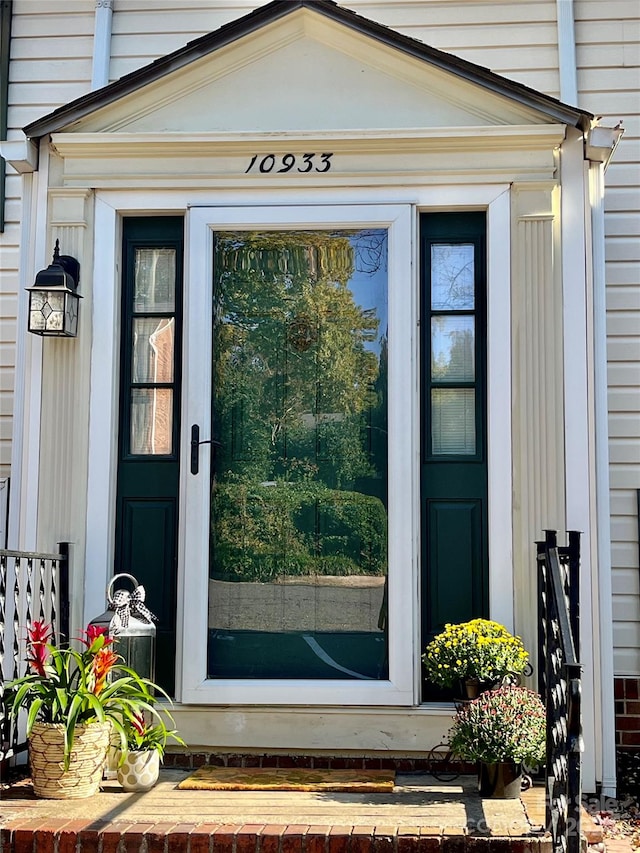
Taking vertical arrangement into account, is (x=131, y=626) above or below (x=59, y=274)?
below

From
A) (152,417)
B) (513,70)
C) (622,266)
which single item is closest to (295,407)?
(152,417)

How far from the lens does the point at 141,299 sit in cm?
520

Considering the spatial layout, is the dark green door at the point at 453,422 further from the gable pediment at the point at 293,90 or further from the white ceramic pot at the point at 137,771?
the white ceramic pot at the point at 137,771

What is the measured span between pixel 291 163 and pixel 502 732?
282cm

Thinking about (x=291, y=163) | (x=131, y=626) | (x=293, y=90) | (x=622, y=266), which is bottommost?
(x=131, y=626)

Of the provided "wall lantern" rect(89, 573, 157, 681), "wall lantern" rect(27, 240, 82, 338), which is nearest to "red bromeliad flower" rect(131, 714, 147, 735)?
"wall lantern" rect(89, 573, 157, 681)

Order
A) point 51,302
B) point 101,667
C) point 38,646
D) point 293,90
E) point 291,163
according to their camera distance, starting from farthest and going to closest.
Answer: point 293,90 < point 291,163 < point 51,302 < point 38,646 < point 101,667

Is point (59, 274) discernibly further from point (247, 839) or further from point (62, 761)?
point (247, 839)

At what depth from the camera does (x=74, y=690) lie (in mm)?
4223

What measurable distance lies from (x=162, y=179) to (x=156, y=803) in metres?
2.90

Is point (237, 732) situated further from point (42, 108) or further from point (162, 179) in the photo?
point (42, 108)

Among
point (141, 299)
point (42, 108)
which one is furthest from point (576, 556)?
point (42, 108)

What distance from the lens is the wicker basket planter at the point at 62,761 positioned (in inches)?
159

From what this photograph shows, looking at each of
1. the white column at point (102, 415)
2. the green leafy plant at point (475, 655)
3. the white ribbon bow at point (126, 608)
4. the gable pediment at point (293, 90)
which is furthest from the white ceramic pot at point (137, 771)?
the gable pediment at point (293, 90)
